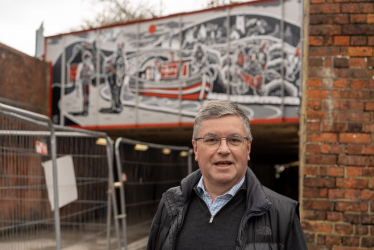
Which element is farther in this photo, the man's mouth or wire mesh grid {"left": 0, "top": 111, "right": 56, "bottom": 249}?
wire mesh grid {"left": 0, "top": 111, "right": 56, "bottom": 249}

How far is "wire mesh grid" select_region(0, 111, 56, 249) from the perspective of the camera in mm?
4070

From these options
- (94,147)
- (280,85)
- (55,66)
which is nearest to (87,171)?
(94,147)

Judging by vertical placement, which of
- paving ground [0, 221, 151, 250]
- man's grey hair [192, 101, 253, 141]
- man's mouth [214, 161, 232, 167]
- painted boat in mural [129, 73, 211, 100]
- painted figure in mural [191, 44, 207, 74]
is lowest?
paving ground [0, 221, 151, 250]

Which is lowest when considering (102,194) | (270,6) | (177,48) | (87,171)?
(102,194)

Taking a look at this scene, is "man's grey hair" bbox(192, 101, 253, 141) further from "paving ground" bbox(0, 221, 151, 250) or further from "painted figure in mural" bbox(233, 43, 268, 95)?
"painted figure in mural" bbox(233, 43, 268, 95)

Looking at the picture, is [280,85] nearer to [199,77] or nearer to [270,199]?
[199,77]

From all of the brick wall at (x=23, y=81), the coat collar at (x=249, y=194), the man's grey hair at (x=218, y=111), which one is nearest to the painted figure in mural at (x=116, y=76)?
the brick wall at (x=23, y=81)

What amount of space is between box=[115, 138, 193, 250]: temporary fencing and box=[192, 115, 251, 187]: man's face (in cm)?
480

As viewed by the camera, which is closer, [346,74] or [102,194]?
[346,74]

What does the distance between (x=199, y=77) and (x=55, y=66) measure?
20.0 feet

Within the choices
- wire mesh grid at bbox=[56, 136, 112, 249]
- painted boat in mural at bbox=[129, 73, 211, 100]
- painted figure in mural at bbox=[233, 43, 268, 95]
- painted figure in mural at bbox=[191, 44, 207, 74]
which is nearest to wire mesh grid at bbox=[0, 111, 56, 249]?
wire mesh grid at bbox=[56, 136, 112, 249]

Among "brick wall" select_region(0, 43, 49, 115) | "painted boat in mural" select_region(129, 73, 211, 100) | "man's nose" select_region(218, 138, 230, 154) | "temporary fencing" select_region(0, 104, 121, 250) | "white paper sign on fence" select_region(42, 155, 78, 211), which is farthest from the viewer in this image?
"painted boat in mural" select_region(129, 73, 211, 100)

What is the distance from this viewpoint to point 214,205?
2.36 meters

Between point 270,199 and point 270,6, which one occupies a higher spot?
point 270,6
